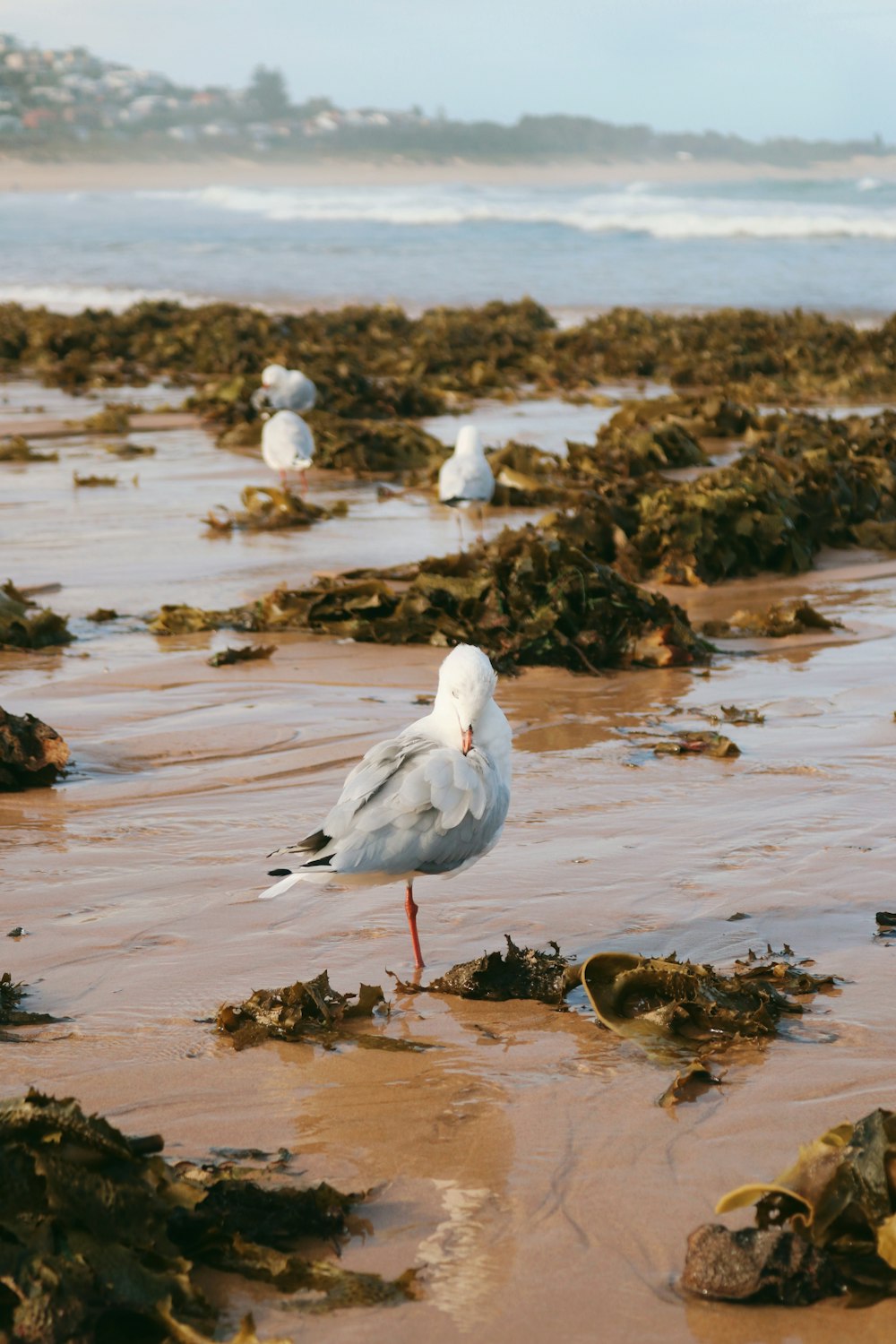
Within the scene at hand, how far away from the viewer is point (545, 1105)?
3090mm

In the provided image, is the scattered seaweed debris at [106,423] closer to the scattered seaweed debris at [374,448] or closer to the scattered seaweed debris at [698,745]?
the scattered seaweed debris at [374,448]

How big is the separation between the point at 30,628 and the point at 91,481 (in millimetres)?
4339

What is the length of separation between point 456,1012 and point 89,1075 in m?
0.89

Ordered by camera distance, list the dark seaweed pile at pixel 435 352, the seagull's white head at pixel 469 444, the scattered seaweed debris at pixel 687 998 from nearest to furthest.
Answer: the scattered seaweed debris at pixel 687 998 → the seagull's white head at pixel 469 444 → the dark seaweed pile at pixel 435 352

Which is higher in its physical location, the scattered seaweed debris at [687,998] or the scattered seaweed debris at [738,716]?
the scattered seaweed debris at [738,716]

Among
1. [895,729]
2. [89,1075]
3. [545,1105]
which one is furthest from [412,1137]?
[895,729]

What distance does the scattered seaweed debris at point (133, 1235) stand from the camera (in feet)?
7.58

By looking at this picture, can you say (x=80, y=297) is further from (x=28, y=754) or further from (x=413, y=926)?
(x=413, y=926)

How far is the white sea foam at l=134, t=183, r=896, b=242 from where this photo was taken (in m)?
44.6

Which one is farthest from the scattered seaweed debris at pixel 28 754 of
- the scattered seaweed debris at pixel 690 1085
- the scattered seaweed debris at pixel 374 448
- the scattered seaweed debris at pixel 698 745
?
the scattered seaweed debris at pixel 374 448

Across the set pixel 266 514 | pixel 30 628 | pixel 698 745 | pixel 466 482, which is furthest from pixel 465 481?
pixel 698 745

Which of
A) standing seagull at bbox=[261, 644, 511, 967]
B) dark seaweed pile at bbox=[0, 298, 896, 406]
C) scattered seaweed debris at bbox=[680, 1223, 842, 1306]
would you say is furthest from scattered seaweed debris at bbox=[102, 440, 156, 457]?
scattered seaweed debris at bbox=[680, 1223, 842, 1306]

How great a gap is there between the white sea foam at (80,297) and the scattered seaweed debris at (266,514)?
16.9 metres

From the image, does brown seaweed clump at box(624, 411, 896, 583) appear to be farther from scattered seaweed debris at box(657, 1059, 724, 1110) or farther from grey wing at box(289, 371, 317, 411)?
scattered seaweed debris at box(657, 1059, 724, 1110)
